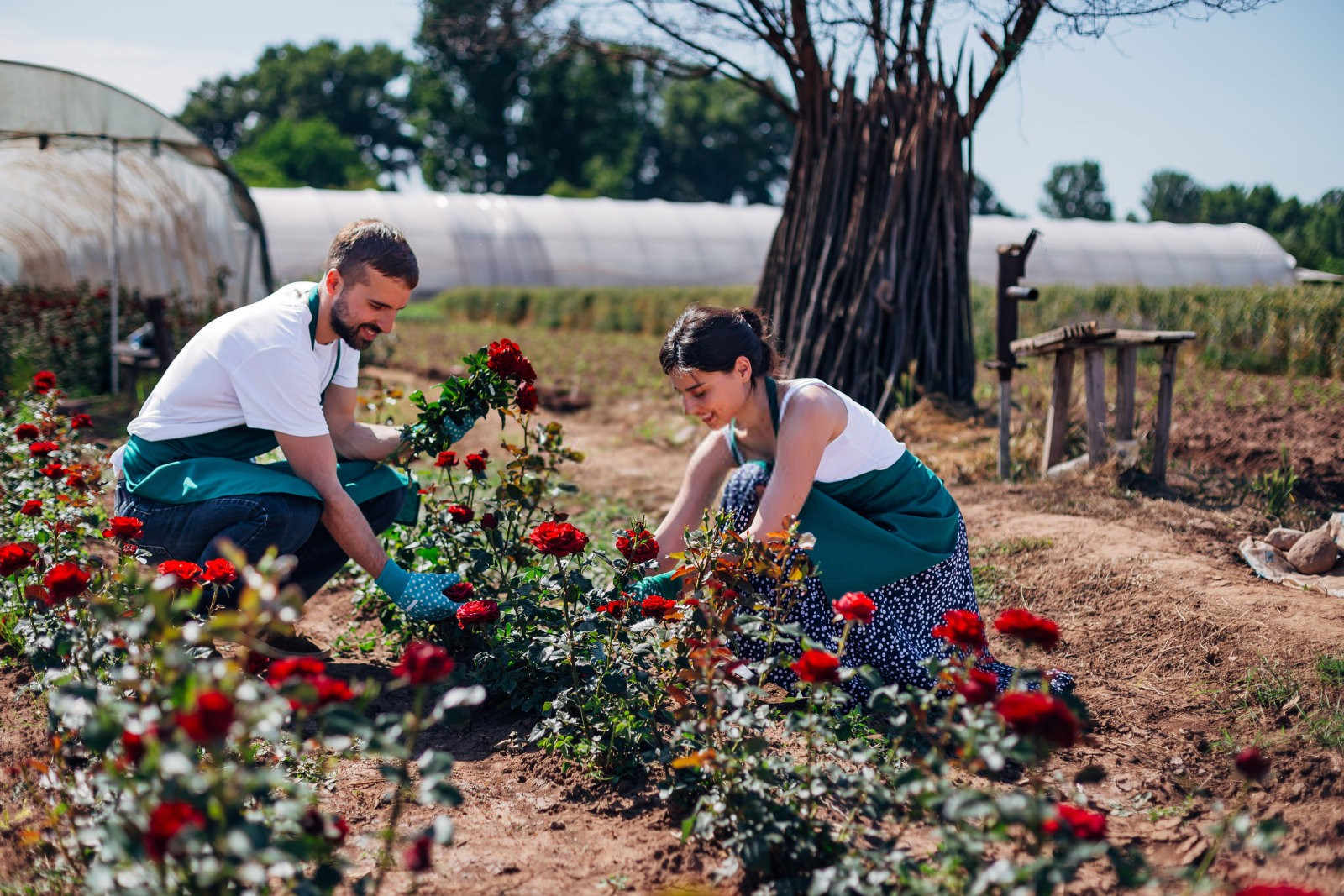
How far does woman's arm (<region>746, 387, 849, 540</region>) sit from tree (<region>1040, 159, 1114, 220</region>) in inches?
1966

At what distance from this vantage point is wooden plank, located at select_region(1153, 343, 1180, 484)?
15.0 ft

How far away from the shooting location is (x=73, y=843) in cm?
188

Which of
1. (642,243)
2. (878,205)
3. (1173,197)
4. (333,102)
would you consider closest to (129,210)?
(878,205)

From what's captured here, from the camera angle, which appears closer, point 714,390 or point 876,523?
point 714,390

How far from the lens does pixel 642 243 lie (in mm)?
22094

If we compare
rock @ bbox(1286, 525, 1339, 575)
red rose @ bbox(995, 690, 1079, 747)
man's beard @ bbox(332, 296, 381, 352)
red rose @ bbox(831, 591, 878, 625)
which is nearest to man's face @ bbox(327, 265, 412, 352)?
man's beard @ bbox(332, 296, 381, 352)

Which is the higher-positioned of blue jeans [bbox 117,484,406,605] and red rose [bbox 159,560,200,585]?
red rose [bbox 159,560,200,585]

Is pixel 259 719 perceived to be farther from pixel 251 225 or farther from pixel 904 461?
pixel 251 225

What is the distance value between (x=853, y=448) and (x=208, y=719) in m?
1.94

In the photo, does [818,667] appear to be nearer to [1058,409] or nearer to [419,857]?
[419,857]

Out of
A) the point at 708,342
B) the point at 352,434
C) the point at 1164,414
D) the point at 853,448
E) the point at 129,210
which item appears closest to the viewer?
the point at 708,342

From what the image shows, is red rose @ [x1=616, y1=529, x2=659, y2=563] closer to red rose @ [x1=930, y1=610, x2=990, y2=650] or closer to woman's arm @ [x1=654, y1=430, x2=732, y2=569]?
woman's arm @ [x1=654, y1=430, x2=732, y2=569]

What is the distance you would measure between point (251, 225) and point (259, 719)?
336 inches

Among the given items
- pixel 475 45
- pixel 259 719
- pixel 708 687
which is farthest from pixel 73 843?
pixel 475 45
